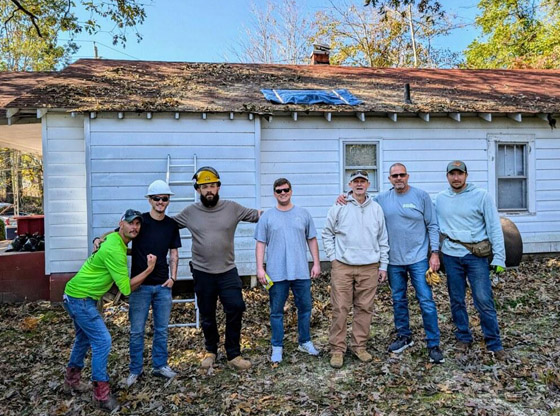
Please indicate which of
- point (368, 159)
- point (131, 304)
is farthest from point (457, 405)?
point (368, 159)

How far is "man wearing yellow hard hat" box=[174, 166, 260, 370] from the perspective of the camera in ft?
13.9

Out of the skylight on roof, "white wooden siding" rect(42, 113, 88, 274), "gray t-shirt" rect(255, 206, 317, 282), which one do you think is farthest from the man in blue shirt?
"white wooden siding" rect(42, 113, 88, 274)

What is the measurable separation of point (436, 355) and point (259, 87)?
664 centimetres

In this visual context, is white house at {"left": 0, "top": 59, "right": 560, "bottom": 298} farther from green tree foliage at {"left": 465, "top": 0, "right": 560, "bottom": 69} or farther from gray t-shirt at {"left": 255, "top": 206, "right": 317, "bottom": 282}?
green tree foliage at {"left": 465, "top": 0, "right": 560, "bottom": 69}

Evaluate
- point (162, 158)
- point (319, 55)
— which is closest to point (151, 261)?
point (162, 158)

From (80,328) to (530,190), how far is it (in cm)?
919

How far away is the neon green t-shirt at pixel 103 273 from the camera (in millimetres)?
3596

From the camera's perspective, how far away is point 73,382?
396cm

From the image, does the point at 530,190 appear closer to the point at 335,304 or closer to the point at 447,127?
the point at 447,127

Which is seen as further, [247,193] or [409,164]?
[409,164]

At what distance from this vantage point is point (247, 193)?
7.45 meters

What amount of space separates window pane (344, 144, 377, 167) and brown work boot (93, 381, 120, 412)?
611cm

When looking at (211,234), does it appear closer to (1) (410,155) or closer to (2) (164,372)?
(2) (164,372)

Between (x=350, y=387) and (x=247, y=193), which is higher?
(x=247, y=193)
